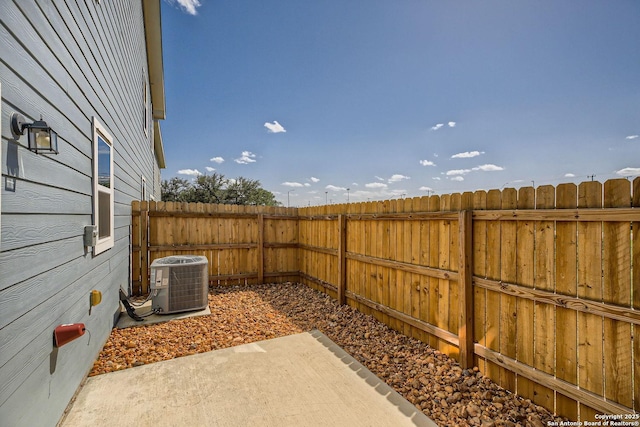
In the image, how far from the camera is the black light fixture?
1.40 meters

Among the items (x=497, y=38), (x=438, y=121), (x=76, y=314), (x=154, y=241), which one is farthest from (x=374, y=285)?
(x=438, y=121)

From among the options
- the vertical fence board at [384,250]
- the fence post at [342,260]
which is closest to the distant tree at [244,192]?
the fence post at [342,260]

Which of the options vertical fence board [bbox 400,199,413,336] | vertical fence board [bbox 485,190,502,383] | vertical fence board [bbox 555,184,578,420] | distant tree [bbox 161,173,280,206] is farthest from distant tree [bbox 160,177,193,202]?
A: vertical fence board [bbox 555,184,578,420]

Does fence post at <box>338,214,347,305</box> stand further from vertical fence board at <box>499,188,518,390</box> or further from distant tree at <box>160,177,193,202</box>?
distant tree at <box>160,177,193,202</box>

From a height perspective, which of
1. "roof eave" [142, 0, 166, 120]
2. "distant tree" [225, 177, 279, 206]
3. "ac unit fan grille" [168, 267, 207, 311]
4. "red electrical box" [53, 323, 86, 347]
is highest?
"roof eave" [142, 0, 166, 120]

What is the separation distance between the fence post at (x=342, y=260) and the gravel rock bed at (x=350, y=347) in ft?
0.72

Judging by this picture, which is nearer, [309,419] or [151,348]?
[309,419]

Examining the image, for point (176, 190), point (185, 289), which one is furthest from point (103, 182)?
point (176, 190)

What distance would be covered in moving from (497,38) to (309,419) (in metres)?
6.77

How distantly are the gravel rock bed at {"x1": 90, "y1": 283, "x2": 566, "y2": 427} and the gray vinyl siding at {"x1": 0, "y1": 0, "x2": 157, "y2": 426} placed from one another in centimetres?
55

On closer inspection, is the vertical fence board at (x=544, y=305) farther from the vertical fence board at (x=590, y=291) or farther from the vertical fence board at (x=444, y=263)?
the vertical fence board at (x=444, y=263)

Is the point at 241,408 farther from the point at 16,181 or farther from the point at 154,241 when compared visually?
the point at 154,241

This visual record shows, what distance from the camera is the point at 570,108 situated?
685 cm

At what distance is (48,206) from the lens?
1775 millimetres
